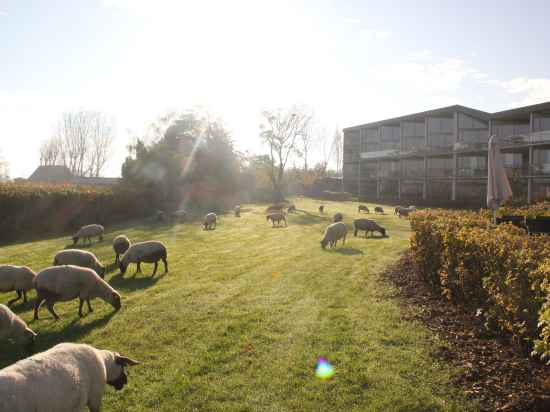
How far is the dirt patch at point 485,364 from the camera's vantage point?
5008 millimetres

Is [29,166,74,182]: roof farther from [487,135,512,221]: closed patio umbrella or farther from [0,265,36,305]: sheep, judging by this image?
[487,135,512,221]: closed patio umbrella

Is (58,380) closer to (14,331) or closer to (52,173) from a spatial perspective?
(14,331)

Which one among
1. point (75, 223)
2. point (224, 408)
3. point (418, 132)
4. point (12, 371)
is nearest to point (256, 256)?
point (224, 408)

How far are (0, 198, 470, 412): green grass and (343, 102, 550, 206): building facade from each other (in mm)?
34364

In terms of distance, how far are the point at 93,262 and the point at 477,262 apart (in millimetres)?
10718

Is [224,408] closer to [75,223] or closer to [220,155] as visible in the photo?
[75,223]

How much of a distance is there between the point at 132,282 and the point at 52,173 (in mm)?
69621

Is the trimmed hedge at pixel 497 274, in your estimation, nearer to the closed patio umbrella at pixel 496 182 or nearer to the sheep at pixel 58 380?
the closed patio umbrella at pixel 496 182

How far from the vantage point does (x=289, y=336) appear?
744 cm

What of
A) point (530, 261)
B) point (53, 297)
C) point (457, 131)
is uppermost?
point (457, 131)

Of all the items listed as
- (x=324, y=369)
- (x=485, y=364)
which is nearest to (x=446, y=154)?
(x=485, y=364)

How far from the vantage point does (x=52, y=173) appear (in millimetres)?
70375

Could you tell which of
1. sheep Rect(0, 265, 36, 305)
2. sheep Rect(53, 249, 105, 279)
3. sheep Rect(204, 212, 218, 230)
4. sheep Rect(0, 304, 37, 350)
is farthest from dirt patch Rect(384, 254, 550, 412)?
sheep Rect(204, 212, 218, 230)

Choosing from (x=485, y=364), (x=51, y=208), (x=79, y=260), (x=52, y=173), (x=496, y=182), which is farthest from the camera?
(x=52, y=173)
